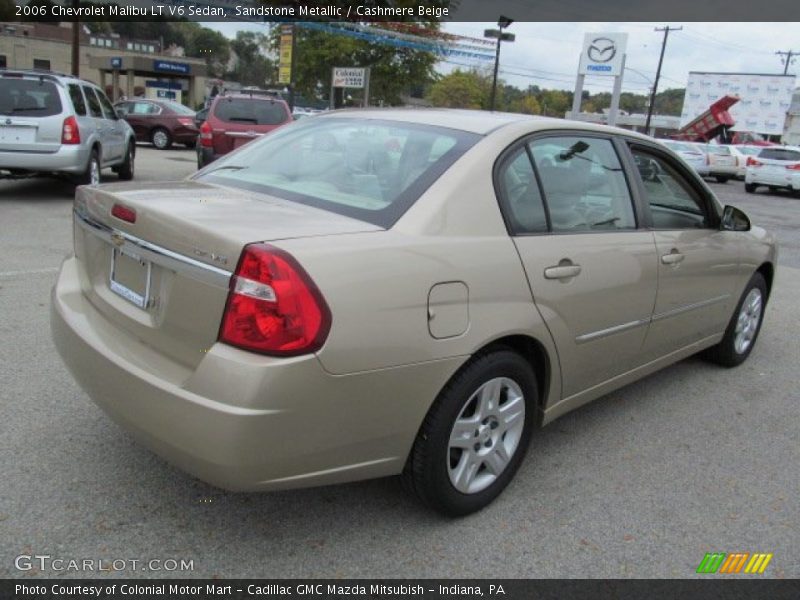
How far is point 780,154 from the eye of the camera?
21.9m

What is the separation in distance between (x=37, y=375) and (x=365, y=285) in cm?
246

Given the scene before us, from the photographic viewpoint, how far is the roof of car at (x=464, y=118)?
A: 3031 millimetres

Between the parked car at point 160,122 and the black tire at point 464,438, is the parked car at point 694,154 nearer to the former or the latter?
the parked car at point 160,122

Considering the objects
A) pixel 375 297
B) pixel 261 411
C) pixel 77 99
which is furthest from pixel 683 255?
pixel 77 99

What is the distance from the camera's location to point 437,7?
34.3 meters

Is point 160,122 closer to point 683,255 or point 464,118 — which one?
point 464,118

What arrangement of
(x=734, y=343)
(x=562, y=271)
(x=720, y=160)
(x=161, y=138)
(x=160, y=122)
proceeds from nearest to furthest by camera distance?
(x=562, y=271), (x=734, y=343), (x=160, y=122), (x=161, y=138), (x=720, y=160)

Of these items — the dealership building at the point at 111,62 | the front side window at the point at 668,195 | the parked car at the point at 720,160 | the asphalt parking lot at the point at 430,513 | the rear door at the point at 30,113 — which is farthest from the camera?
the dealership building at the point at 111,62

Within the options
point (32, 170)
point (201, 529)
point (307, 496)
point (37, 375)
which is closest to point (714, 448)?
A: point (307, 496)

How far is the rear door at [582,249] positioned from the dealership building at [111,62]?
45.3 m

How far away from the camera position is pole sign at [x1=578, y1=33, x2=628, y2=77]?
27891 millimetres

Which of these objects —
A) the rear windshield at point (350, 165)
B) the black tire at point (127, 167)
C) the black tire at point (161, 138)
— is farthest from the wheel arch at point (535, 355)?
the black tire at point (161, 138)

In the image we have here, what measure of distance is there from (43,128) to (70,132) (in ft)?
1.06
